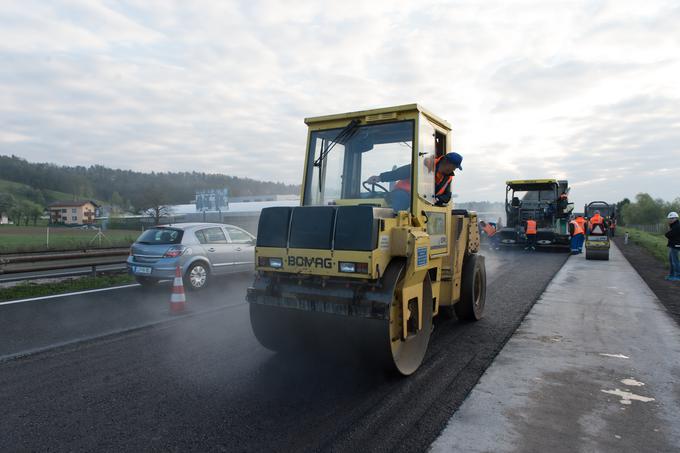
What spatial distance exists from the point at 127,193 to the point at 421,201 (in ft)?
247

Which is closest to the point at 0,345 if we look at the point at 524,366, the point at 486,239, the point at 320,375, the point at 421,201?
the point at 320,375

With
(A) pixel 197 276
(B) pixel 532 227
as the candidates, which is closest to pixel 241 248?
(A) pixel 197 276

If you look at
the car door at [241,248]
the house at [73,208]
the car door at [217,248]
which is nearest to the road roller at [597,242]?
the car door at [241,248]

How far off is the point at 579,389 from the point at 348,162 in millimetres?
3355

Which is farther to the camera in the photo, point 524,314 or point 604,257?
point 604,257

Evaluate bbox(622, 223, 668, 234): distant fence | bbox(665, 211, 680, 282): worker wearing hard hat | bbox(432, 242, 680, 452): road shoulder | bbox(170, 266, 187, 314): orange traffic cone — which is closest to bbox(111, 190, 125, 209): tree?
bbox(170, 266, 187, 314): orange traffic cone

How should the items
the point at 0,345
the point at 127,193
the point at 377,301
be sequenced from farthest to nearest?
the point at 127,193 < the point at 0,345 < the point at 377,301

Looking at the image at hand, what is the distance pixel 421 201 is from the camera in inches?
187

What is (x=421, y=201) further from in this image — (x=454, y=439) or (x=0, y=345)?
(x=0, y=345)

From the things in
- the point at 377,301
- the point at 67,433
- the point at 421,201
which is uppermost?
the point at 421,201

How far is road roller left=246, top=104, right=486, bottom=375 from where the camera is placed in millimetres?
3922

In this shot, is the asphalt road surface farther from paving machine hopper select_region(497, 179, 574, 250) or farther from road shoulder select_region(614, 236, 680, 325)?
paving machine hopper select_region(497, 179, 574, 250)

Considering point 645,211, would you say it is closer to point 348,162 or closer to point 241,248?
point 241,248

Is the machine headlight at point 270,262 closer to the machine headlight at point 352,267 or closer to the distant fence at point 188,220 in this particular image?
the machine headlight at point 352,267
